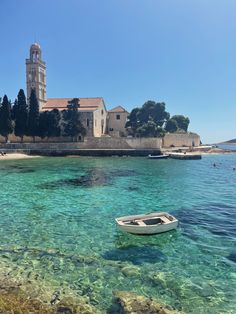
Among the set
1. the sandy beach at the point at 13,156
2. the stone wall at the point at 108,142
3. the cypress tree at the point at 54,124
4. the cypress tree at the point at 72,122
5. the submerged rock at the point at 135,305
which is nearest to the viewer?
the submerged rock at the point at 135,305

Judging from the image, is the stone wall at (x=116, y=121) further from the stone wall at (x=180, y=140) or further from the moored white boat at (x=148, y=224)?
the moored white boat at (x=148, y=224)

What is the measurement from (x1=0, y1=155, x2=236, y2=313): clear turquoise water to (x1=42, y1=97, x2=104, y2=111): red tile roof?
188 ft

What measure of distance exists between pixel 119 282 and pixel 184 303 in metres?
1.94

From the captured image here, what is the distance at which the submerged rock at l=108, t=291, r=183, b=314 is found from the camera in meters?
7.07

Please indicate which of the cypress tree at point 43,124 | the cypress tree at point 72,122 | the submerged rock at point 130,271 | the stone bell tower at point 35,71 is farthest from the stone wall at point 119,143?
the submerged rock at point 130,271

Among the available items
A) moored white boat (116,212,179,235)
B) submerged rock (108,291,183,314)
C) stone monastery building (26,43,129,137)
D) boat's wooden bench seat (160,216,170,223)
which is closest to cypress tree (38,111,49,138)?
stone monastery building (26,43,129,137)

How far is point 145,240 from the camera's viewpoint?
491 inches

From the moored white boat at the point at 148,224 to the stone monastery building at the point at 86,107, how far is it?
203ft

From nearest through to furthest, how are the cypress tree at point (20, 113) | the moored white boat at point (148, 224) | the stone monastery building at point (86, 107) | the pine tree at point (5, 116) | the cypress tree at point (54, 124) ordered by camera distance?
the moored white boat at point (148, 224), the pine tree at point (5, 116), the cypress tree at point (20, 113), the cypress tree at point (54, 124), the stone monastery building at point (86, 107)

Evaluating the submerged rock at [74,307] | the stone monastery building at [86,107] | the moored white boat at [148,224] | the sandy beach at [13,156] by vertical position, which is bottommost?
the submerged rock at [74,307]

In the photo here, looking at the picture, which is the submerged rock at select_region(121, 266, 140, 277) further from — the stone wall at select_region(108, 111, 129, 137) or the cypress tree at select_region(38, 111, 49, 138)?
the stone wall at select_region(108, 111, 129, 137)

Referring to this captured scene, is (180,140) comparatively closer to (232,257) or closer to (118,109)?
(118,109)

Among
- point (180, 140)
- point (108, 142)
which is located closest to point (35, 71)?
point (108, 142)

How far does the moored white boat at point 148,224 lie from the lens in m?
12.7
